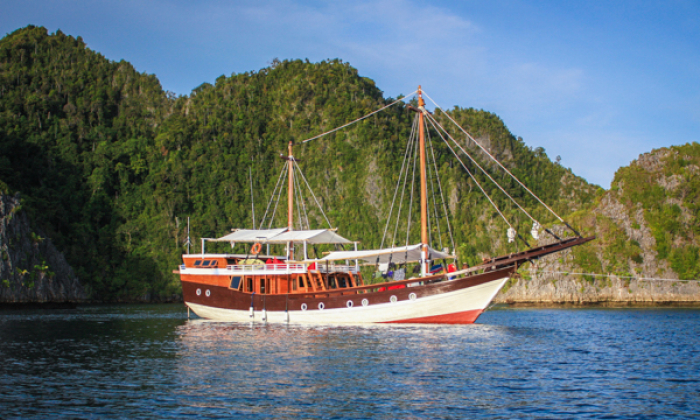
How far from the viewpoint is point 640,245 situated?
268ft

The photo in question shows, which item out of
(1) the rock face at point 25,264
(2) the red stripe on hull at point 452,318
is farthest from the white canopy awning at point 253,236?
(1) the rock face at point 25,264

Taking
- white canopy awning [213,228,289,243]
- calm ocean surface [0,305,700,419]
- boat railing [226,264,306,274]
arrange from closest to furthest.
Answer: calm ocean surface [0,305,700,419] < boat railing [226,264,306,274] < white canopy awning [213,228,289,243]

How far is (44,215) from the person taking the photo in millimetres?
108312

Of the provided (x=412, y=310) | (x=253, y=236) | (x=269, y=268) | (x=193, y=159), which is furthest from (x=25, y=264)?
(x=193, y=159)

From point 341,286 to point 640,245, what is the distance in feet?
190

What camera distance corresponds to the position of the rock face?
255 feet

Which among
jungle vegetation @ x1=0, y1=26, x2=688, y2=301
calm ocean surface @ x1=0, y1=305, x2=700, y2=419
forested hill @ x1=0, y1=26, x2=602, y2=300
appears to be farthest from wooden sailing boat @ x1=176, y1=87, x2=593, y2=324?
forested hill @ x1=0, y1=26, x2=602, y2=300

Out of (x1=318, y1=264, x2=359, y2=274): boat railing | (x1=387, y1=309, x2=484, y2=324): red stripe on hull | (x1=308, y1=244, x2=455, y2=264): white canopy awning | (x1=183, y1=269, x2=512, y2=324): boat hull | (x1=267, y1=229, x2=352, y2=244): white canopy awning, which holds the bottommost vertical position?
(x1=387, y1=309, x2=484, y2=324): red stripe on hull

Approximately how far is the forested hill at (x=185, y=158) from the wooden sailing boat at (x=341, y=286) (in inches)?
2871

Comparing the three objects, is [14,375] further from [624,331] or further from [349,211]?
[349,211]

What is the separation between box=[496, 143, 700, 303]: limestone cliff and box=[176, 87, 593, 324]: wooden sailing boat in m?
50.7

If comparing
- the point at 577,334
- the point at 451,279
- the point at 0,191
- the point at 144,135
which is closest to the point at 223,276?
the point at 451,279

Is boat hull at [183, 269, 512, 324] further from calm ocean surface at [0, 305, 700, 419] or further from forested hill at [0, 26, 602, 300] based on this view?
forested hill at [0, 26, 602, 300]

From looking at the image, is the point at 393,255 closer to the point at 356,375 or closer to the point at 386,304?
the point at 386,304
